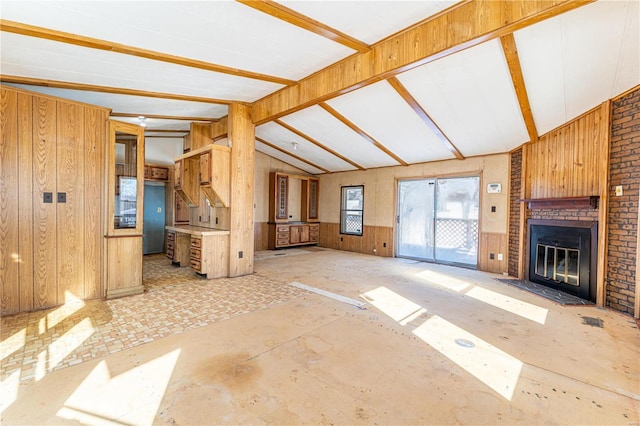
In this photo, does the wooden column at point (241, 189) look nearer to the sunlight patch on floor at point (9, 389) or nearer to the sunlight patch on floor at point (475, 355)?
the sunlight patch on floor at point (9, 389)

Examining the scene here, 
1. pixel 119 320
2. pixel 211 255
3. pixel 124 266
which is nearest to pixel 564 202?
pixel 211 255

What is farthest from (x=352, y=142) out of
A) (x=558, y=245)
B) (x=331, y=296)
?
(x=558, y=245)

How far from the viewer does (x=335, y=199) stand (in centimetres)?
908

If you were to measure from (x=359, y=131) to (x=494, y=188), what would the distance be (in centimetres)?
294

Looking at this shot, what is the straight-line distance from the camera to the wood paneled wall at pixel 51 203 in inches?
126

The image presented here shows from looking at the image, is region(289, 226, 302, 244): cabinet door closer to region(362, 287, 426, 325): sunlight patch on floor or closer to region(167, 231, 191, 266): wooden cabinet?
region(167, 231, 191, 266): wooden cabinet

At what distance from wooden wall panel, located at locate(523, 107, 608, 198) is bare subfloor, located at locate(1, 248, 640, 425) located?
5.77 ft

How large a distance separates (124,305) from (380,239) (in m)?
5.89

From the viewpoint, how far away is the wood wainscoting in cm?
766

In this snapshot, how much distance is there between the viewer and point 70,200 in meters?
3.57

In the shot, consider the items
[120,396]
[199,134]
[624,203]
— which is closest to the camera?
[120,396]

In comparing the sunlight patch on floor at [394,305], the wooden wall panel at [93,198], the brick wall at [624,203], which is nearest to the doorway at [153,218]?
the wooden wall panel at [93,198]

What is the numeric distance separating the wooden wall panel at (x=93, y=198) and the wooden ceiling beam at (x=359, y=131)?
3.15 meters

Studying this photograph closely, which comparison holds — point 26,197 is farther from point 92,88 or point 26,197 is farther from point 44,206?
point 92,88
